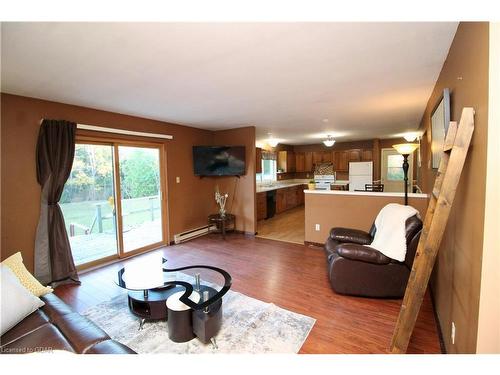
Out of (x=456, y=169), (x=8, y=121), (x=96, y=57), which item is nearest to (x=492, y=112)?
(x=456, y=169)

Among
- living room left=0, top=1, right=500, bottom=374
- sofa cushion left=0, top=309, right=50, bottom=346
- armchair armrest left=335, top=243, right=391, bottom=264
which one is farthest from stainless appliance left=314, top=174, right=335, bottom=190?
sofa cushion left=0, top=309, right=50, bottom=346

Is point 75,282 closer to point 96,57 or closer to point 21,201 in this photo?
point 21,201

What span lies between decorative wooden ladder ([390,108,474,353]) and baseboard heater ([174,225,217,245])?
3919 mm

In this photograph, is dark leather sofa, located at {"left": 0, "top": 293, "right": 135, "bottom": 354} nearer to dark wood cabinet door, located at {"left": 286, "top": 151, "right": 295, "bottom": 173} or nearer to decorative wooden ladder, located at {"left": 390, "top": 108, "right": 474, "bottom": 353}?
decorative wooden ladder, located at {"left": 390, "top": 108, "right": 474, "bottom": 353}

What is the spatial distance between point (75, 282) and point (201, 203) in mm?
2729

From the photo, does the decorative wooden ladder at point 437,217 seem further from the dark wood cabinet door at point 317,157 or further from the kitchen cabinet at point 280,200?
the dark wood cabinet door at point 317,157

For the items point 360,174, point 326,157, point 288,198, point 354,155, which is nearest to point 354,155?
point 354,155

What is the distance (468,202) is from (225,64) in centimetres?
205

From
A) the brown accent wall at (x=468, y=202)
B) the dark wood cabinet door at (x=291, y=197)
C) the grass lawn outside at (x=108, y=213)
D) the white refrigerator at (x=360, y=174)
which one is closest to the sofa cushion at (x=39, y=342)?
the brown accent wall at (x=468, y=202)

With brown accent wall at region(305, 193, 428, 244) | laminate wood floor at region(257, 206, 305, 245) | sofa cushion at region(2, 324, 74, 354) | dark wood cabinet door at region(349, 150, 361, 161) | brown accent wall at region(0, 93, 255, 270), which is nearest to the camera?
sofa cushion at region(2, 324, 74, 354)

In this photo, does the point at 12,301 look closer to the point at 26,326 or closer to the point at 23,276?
the point at 26,326

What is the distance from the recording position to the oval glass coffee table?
6.11 ft

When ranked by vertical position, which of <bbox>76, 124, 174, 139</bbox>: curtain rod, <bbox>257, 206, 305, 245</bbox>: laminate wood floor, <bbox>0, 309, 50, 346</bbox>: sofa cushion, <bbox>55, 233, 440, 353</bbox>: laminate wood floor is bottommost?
<bbox>55, 233, 440, 353</bbox>: laminate wood floor

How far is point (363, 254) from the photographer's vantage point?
2467 mm
